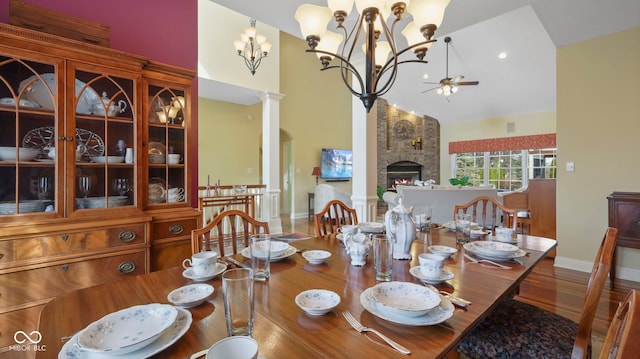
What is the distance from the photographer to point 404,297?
89cm

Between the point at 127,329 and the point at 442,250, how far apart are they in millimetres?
1378

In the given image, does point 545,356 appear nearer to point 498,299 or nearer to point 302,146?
point 498,299

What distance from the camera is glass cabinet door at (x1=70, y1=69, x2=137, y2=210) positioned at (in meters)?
1.69

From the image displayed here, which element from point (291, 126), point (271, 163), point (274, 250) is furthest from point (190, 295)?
point (291, 126)

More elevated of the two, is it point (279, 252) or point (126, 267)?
point (279, 252)

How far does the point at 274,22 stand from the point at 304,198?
4.99 metres

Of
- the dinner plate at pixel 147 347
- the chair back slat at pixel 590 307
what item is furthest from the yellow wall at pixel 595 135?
the dinner plate at pixel 147 347

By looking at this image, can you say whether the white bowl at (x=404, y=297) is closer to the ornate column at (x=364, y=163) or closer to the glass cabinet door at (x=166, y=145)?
the glass cabinet door at (x=166, y=145)

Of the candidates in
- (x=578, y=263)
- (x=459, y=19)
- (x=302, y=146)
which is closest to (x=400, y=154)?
(x=302, y=146)

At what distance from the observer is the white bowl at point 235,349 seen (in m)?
0.57

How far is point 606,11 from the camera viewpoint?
2666 mm

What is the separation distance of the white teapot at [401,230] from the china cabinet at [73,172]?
5.01ft

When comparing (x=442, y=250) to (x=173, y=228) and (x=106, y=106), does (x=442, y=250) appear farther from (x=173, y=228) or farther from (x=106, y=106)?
(x=106, y=106)

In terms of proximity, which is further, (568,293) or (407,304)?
(568,293)
